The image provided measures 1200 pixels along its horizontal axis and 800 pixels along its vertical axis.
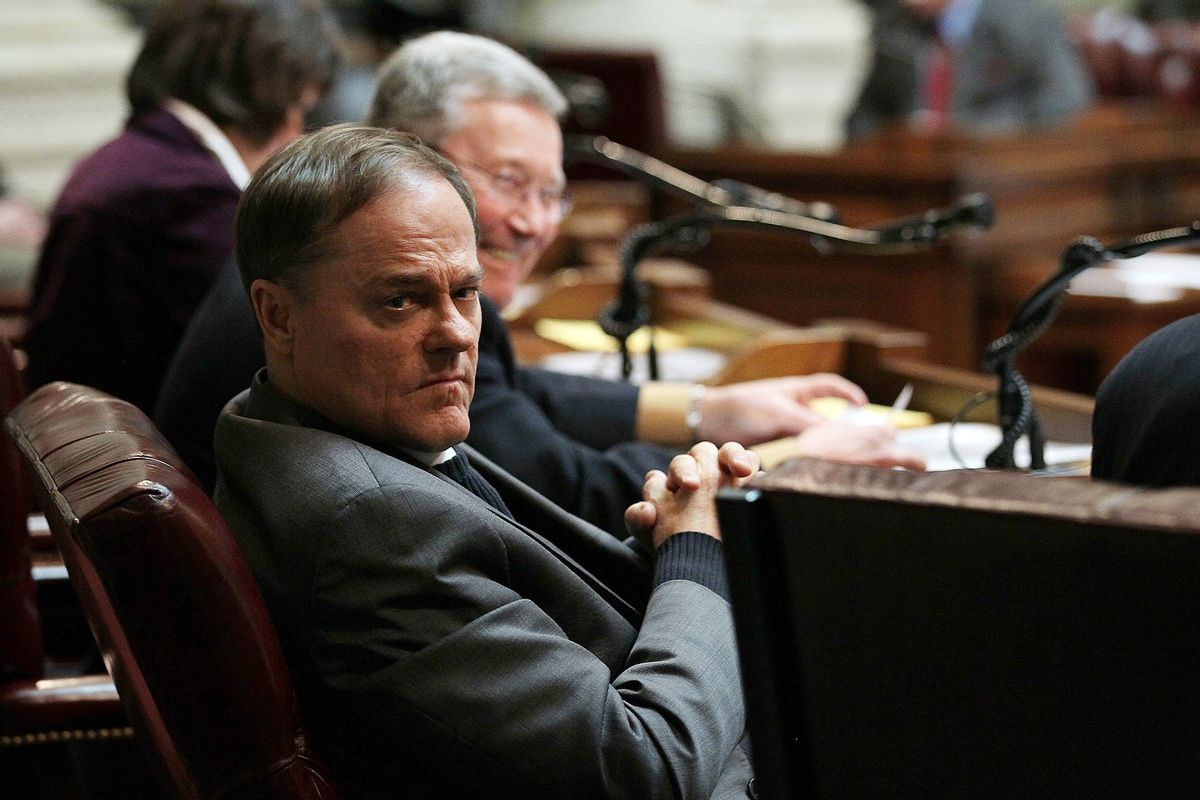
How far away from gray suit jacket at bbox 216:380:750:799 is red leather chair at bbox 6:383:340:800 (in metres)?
0.05

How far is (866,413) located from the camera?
7.44 ft

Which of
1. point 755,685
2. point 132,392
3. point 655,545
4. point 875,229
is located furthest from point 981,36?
point 755,685

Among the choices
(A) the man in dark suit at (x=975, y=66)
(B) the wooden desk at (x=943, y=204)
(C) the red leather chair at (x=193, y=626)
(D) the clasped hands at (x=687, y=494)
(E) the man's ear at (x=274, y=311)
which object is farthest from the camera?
(A) the man in dark suit at (x=975, y=66)

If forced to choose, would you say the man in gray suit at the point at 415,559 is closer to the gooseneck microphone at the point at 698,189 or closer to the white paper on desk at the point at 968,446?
the white paper on desk at the point at 968,446

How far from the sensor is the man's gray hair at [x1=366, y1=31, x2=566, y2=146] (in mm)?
1945

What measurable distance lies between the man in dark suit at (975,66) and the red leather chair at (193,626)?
4890 millimetres

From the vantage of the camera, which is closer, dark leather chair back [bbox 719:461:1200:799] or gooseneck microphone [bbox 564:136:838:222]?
dark leather chair back [bbox 719:461:1200:799]

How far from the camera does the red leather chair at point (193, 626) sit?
1024 millimetres

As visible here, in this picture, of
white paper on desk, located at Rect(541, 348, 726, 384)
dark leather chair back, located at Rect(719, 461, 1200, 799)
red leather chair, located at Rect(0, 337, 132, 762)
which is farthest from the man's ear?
white paper on desk, located at Rect(541, 348, 726, 384)

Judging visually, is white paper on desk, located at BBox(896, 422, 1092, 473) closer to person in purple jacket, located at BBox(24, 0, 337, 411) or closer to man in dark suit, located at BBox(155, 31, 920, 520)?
man in dark suit, located at BBox(155, 31, 920, 520)

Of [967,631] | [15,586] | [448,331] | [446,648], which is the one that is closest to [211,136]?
[15,586]

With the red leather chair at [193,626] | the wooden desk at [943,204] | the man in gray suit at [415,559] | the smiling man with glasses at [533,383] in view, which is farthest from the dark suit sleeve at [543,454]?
the wooden desk at [943,204]

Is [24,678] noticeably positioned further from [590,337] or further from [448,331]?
[590,337]

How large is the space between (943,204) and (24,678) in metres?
2.99
